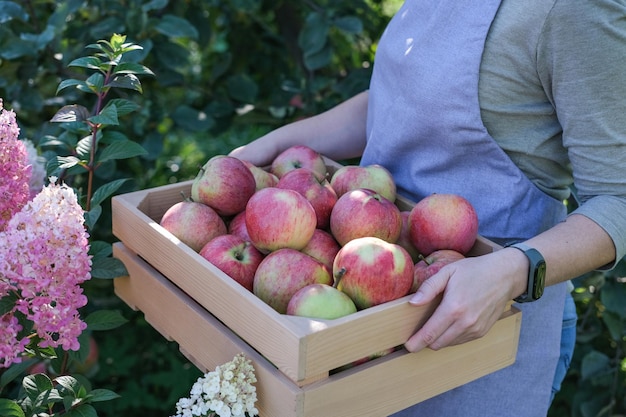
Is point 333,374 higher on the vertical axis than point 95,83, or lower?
lower

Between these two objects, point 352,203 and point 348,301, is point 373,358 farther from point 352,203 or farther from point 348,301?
point 352,203

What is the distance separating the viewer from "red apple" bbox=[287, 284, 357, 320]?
3.60 ft

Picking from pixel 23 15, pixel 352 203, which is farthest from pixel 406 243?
pixel 23 15

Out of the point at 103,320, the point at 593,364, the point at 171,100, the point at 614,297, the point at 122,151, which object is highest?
the point at 122,151

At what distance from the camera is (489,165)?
1440 millimetres

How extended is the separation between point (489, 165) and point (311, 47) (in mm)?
1108

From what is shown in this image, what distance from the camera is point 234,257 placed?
1268 millimetres

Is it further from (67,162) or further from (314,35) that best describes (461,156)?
(314,35)

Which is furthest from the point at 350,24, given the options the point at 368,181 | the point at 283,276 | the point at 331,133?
the point at 283,276

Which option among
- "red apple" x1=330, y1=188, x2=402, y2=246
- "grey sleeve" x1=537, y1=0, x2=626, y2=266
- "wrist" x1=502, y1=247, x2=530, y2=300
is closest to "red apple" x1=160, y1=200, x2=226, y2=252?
"red apple" x1=330, y1=188, x2=402, y2=246

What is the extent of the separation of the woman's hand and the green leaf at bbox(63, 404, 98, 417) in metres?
0.48

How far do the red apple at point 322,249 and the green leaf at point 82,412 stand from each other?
426mm

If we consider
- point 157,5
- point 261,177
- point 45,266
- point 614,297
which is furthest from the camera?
point 614,297

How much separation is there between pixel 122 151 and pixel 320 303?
542 mm
